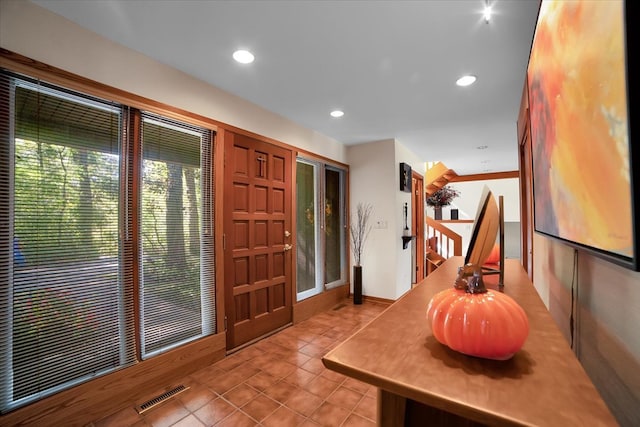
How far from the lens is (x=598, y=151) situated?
20.8 inches

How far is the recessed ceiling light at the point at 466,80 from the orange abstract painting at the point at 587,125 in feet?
4.81

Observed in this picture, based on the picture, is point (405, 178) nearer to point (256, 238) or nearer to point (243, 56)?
point (256, 238)

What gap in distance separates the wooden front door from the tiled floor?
338mm

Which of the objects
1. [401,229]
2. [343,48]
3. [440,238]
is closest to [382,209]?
[401,229]

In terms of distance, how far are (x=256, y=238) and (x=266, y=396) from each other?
1403 millimetres

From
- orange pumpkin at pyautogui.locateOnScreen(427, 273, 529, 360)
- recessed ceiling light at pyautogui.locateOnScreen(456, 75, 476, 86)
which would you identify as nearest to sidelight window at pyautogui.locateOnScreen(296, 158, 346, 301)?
recessed ceiling light at pyautogui.locateOnScreen(456, 75, 476, 86)

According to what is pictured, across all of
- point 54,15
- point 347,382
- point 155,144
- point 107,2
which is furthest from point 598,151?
point 54,15

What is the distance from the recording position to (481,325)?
514mm

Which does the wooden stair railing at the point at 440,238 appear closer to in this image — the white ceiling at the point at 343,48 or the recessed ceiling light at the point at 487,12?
the white ceiling at the point at 343,48

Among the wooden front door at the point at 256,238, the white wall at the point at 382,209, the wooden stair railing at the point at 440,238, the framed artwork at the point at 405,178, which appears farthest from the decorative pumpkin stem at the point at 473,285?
the wooden stair railing at the point at 440,238

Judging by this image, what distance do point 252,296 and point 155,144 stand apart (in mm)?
1637

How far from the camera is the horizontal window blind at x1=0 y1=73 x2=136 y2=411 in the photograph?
55.2 inches

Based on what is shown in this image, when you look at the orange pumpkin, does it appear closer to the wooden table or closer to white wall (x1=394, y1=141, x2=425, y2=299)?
the wooden table

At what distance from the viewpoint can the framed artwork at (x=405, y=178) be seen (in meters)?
4.14
